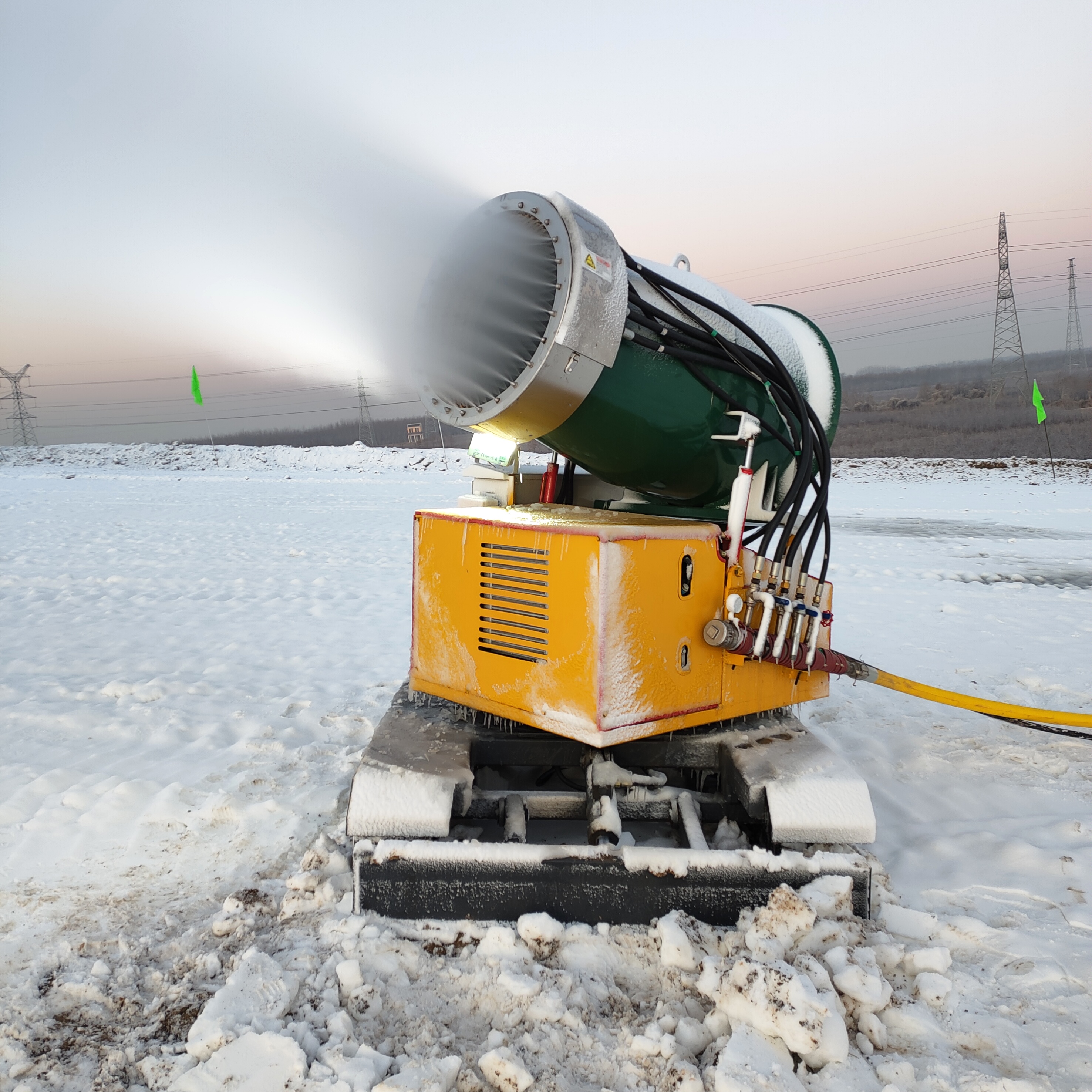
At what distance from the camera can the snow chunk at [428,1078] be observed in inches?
63.9

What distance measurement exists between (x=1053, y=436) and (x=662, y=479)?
99.8 feet

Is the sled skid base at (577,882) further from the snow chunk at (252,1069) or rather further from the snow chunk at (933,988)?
the snow chunk at (252,1069)

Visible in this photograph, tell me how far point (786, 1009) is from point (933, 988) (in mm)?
454

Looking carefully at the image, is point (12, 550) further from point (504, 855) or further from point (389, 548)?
point (504, 855)

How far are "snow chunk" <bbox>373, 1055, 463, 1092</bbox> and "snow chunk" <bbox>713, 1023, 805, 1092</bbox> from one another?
21.4 inches

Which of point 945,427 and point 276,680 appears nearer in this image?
point 276,680

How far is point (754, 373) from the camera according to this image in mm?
2529

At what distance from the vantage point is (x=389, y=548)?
9430 mm

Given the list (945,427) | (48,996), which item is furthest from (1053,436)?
(48,996)

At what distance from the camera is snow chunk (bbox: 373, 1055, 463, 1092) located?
1624mm

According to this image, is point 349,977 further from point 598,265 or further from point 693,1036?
point 598,265

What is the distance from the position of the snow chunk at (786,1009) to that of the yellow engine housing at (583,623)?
0.63 metres

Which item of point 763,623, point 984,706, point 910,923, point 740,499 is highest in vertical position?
point 740,499

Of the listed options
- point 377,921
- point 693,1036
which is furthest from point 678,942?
point 377,921
